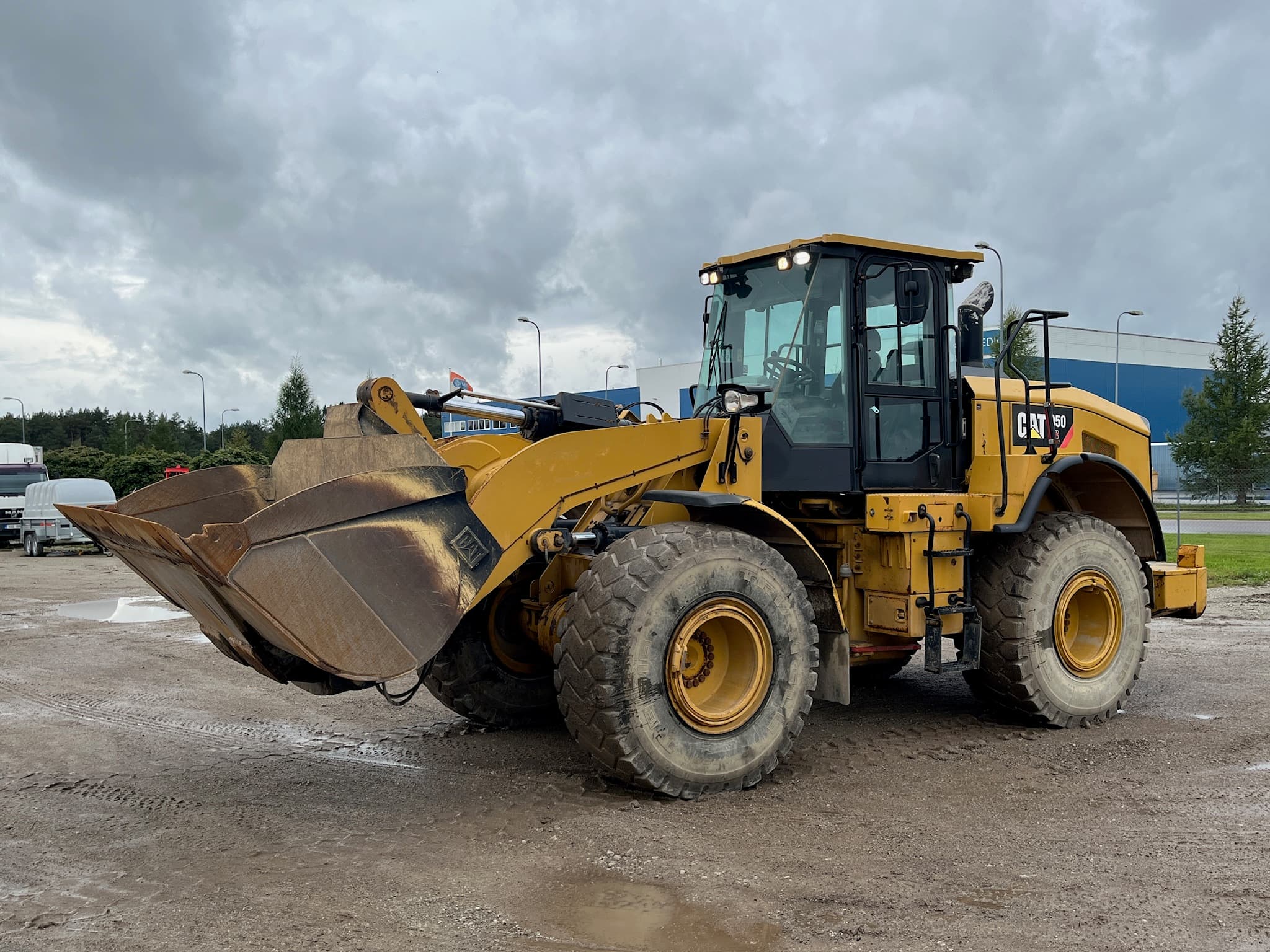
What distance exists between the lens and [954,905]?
13.6ft

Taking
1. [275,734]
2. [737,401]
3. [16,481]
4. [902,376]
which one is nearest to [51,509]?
[16,481]

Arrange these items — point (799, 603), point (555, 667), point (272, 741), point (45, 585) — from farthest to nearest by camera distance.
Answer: point (45, 585), point (272, 741), point (799, 603), point (555, 667)

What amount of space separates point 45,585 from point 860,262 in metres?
16.9

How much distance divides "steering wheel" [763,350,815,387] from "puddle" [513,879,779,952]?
3.30 metres

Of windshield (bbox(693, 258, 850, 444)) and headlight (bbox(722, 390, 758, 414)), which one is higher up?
windshield (bbox(693, 258, 850, 444))

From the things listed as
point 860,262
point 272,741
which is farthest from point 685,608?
point 272,741

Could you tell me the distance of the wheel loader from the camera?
195 inches

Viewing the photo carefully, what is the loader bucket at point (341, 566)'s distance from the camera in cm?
456

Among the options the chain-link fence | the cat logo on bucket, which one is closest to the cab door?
the cat logo on bucket

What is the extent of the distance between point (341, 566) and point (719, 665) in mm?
2183

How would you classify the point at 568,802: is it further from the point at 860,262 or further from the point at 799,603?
the point at 860,262

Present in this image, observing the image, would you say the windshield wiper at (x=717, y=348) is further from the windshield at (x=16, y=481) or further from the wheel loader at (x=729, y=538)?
the windshield at (x=16, y=481)

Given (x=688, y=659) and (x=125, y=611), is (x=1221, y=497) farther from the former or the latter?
(x=688, y=659)

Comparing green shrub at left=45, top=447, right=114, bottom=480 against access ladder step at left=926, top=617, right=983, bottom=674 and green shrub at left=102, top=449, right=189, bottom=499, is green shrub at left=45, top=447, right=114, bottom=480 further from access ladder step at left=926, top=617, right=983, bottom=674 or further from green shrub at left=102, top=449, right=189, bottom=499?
access ladder step at left=926, top=617, right=983, bottom=674
